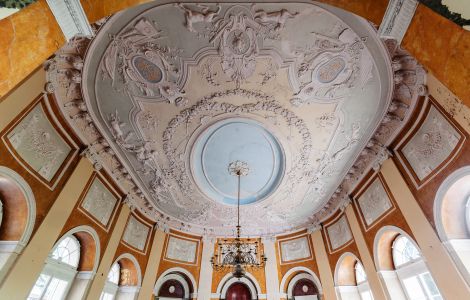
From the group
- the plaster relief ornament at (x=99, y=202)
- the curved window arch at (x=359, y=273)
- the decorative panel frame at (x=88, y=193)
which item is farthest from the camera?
the curved window arch at (x=359, y=273)

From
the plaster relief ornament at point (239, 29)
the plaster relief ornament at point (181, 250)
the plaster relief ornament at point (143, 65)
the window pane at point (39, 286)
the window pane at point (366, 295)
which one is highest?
the plaster relief ornament at point (239, 29)

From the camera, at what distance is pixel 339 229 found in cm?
746

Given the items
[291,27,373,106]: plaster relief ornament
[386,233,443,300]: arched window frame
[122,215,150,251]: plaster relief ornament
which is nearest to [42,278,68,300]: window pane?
[122,215,150,251]: plaster relief ornament

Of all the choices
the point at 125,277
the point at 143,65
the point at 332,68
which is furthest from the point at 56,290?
the point at 332,68

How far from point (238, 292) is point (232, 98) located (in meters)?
7.25

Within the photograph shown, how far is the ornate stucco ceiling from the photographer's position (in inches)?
157

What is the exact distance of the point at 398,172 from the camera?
508cm

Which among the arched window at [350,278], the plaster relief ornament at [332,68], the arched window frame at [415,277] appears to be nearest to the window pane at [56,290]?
the plaster relief ornament at [332,68]

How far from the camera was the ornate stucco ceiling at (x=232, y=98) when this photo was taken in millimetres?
3980

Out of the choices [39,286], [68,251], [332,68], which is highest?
[332,68]

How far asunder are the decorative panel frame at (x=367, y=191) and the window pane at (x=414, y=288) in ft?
4.26

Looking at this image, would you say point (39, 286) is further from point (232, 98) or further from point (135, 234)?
point (232, 98)

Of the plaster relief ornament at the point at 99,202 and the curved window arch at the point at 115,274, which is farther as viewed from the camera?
the curved window arch at the point at 115,274

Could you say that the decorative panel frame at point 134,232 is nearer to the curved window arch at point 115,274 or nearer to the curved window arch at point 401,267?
the curved window arch at point 115,274
